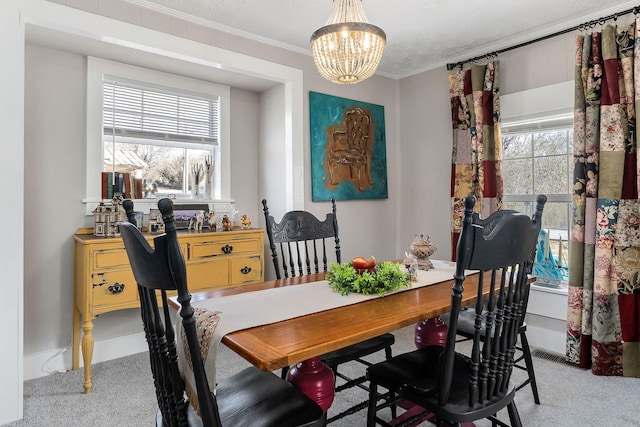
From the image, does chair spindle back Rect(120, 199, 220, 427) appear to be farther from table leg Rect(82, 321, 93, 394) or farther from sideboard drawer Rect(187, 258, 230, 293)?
sideboard drawer Rect(187, 258, 230, 293)

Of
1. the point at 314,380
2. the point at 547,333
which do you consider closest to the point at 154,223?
the point at 314,380

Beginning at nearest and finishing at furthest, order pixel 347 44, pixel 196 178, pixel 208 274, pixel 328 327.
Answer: pixel 328 327 < pixel 347 44 < pixel 208 274 < pixel 196 178

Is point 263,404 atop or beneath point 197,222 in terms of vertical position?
beneath

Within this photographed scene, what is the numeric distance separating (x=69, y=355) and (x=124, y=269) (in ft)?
2.83

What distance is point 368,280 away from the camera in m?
1.67

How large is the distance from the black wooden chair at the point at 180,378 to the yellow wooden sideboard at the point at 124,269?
1.43 meters

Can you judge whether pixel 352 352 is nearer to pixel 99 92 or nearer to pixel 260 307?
pixel 260 307

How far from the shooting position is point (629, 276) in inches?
102

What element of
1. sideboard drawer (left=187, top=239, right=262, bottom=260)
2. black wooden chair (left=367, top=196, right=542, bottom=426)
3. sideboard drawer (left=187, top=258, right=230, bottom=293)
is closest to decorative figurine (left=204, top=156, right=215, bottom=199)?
sideboard drawer (left=187, top=239, right=262, bottom=260)

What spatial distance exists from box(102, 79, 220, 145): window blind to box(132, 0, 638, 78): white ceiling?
724 millimetres

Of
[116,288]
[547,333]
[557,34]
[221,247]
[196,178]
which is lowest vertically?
[547,333]

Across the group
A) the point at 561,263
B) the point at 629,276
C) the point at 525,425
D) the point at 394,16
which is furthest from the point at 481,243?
the point at 561,263

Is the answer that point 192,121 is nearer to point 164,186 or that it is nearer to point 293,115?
point 164,186

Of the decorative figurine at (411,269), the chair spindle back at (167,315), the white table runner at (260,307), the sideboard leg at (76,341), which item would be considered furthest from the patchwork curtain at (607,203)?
the sideboard leg at (76,341)
